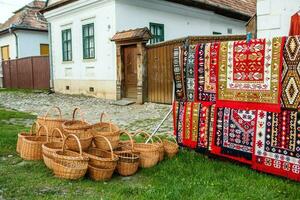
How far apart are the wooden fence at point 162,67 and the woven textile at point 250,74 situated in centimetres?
640

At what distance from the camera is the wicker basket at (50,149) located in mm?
4443

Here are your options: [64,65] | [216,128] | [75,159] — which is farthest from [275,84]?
[64,65]

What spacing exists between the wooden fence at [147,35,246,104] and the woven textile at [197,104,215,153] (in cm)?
626

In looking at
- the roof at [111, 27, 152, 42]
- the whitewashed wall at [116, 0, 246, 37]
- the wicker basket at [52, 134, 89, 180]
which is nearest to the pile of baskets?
the wicker basket at [52, 134, 89, 180]

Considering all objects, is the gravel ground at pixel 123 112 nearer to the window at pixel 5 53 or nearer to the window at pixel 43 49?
the window at pixel 43 49

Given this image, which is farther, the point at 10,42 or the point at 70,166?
the point at 10,42

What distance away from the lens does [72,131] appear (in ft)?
15.7

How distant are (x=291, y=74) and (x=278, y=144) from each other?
820 mm

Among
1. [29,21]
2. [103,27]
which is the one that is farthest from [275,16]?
[29,21]

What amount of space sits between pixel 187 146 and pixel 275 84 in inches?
66.3

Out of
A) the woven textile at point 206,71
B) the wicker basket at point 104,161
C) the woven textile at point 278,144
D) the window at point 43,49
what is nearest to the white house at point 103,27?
the window at point 43,49

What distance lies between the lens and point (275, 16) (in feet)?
22.5

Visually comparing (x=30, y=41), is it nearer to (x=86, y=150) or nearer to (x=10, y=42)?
(x=10, y=42)

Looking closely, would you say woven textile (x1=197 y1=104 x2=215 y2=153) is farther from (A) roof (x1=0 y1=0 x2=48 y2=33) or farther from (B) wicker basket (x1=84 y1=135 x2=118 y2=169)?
(A) roof (x1=0 y1=0 x2=48 y2=33)
